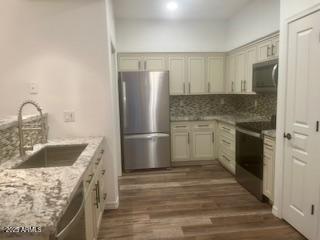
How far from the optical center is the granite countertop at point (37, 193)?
101 cm

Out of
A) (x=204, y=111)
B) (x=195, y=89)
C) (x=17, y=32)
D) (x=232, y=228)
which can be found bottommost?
(x=232, y=228)

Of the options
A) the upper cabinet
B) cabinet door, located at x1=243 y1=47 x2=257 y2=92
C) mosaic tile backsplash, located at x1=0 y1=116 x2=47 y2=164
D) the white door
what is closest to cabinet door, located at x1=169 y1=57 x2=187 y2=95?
the upper cabinet

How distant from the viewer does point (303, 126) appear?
232 cm

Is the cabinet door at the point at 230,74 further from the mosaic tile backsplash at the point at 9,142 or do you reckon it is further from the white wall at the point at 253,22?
the mosaic tile backsplash at the point at 9,142

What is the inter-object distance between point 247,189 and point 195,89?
6.80 feet

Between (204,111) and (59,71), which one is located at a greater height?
(59,71)

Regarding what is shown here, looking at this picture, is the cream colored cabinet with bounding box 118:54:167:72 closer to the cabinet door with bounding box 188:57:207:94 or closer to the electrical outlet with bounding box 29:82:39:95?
the cabinet door with bounding box 188:57:207:94

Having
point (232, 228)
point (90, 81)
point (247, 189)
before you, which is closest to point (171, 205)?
point (232, 228)

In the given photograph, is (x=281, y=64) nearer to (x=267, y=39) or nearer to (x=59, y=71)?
(x=267, y=39)

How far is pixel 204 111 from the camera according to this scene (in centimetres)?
514

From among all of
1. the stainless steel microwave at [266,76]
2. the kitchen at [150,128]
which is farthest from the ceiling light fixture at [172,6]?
the stainless steel microwave at [266,76]

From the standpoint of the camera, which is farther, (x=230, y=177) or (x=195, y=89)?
(x=195, y=89)

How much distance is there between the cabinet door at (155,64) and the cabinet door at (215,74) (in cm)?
87

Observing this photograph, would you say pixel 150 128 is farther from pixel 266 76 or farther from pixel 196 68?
pixel 266 76
